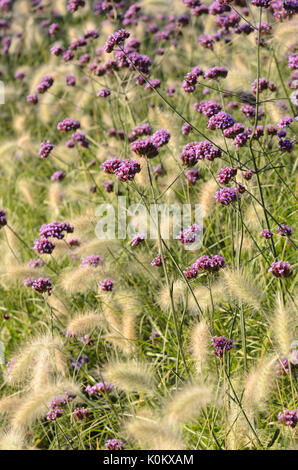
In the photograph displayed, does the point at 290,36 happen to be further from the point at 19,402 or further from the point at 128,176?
the point at 19,402

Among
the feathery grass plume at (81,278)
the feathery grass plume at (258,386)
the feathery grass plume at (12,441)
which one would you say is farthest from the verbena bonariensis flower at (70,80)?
the feathery grass plume at (258,386)

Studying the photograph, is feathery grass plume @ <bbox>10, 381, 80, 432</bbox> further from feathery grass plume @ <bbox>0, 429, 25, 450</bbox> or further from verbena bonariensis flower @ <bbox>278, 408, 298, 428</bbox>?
verbena bonariensis flower @ <bbox>278, 408, 298, 428</bbox>

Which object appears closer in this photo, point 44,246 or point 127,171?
point 127,171

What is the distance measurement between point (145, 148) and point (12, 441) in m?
1.67

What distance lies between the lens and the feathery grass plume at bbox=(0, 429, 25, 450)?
2.59 metres

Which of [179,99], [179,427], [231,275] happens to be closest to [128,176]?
[231,275]

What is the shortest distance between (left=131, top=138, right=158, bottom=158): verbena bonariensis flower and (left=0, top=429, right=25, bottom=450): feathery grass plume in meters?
1.63

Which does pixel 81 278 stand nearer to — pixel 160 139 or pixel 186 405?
pixel 160 139

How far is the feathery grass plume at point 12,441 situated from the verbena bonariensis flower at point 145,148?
64.1 inches

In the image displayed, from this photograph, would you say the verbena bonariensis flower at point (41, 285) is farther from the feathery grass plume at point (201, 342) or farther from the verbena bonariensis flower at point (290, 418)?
the verbena bonariensis flower at point (290, 418)

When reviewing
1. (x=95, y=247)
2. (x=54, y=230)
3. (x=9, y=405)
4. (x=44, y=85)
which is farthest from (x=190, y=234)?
(x=44, y=85)

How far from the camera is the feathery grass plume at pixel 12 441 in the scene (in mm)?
2589

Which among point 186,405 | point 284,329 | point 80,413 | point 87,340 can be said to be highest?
point 284,329

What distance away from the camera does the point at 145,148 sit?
9.36ft
